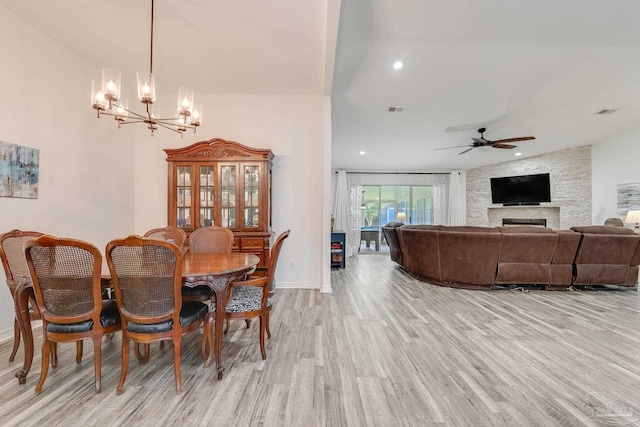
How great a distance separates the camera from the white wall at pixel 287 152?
427 cm

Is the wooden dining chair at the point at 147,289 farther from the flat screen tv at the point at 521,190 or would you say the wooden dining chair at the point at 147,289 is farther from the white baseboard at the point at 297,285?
the flat screen tv at the point at 521,190

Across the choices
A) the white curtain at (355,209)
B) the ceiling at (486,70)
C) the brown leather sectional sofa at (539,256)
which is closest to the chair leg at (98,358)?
the ceiling at (486,70)

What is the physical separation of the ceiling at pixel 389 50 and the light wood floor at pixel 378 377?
284 cm

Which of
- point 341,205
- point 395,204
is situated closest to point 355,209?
point 341,205

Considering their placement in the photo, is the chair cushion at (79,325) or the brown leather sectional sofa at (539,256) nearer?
the chair cushion at (79,325)

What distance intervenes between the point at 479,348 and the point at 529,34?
316 cm

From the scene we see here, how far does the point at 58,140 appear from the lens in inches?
122

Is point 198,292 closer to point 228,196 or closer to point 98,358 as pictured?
point 98,358

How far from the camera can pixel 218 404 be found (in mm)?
1687

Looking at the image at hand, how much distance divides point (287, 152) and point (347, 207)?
16.5 feet

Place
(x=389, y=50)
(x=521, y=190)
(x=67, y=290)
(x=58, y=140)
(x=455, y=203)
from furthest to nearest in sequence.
A: (x=455, y=203) → (x=521, y=190) → (x=389, y=50) → (x=58, y=140) → (x=67, y=290)

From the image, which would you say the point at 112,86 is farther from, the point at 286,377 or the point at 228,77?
the point at 286,377

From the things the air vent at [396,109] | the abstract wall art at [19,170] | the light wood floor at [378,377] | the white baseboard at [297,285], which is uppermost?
the air vent at [396,109]

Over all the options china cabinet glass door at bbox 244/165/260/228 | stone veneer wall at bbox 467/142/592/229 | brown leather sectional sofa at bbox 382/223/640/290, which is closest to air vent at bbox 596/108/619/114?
stone veneer wall at bbox 467/142/592/229
